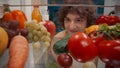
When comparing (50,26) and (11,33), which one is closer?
(11,33)

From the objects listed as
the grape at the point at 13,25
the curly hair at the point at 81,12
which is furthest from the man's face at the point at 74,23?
the grape at the point at 13,25

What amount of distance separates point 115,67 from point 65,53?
0.12 metres

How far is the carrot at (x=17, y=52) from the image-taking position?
0.47 meters

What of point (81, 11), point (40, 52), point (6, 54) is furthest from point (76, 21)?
point (6, 54)

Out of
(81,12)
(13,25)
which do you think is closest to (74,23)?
(81,12)

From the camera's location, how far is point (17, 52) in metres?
0.48

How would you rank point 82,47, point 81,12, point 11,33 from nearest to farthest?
point 82,47
point 11,33
point 81,12

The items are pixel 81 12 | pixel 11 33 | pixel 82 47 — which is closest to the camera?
pixel 82 47

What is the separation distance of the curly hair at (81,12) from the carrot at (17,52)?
0.76ft

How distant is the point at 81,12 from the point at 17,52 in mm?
265

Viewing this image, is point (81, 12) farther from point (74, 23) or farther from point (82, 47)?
point (82, 47)

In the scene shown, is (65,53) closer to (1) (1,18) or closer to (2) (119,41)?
(2) (119,41)

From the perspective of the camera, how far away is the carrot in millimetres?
466

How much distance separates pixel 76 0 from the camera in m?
0.76
